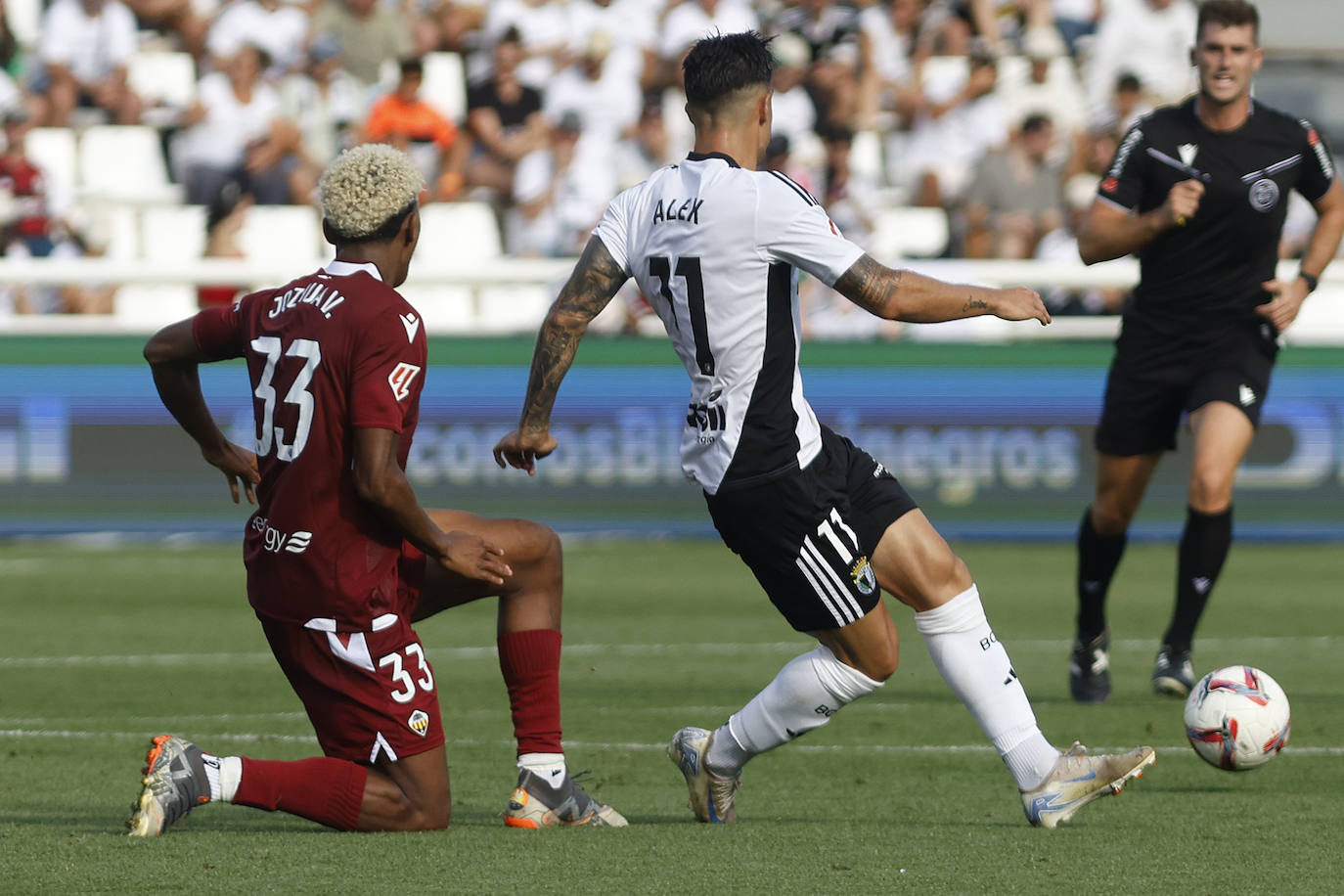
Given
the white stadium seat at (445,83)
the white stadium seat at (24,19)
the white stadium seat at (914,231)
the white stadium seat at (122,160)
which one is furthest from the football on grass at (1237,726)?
the white stadium seat at (24,19)

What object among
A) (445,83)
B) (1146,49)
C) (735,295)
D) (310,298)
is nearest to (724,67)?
(735,295)

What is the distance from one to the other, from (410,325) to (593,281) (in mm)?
599

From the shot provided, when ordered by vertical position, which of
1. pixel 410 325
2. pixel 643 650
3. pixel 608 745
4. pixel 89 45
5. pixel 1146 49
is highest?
pixel 1146 49

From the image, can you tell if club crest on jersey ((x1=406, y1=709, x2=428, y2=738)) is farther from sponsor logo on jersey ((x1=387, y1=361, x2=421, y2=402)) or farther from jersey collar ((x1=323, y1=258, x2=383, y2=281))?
jersey collar ((x1=323, y1=258, x2=383, y2=281))

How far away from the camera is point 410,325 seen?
5152 millimetres

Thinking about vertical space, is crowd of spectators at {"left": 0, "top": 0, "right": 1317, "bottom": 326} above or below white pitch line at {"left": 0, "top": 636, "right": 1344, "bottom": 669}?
above

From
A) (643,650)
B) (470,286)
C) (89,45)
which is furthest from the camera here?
(89,45)

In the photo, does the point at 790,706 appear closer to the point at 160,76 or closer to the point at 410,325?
the point at 410,325

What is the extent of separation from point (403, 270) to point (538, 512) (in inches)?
343

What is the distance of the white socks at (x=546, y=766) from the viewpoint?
216 inches

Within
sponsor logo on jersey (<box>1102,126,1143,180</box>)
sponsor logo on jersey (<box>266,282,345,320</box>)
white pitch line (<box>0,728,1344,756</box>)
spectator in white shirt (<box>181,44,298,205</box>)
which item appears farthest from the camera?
spectator in white shirt (<box>181,44,298,205</box>)

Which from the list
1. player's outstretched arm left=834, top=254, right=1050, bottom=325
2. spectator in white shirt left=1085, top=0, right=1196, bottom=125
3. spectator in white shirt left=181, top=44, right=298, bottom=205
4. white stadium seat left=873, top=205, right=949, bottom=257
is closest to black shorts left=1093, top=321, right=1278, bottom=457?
player's outstretched arm left=834, top=254, right=1050, bottom=325

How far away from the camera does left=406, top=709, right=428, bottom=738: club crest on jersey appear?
5270mm

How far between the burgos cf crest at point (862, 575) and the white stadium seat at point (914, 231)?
1136 centimetres
